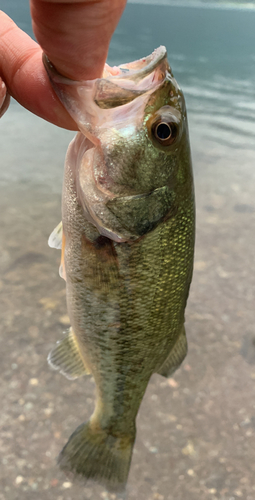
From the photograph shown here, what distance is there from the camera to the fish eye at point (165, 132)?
1.38 m

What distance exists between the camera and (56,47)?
3.06 ft

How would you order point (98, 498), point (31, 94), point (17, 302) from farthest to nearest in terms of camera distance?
point (17, 302) → point (98, 498) → point (31, 94)

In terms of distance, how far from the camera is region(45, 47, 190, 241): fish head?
4.17 ft

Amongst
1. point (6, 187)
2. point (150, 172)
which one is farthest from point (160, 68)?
point (6, 187)

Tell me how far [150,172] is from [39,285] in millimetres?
3783

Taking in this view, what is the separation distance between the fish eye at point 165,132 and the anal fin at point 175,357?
3.30 feet

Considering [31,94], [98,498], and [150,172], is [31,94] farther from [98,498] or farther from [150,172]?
[98,498]

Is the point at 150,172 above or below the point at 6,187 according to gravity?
above

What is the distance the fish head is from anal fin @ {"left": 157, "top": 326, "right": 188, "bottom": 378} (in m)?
0.75

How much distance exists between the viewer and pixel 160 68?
131 centimetres

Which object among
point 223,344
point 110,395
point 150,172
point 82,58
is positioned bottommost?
point 223,344

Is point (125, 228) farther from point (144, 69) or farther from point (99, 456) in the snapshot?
point (99, 456)

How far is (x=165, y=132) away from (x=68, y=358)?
1.26 meters

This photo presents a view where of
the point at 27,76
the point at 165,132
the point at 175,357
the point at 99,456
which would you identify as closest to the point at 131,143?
the point at 165,132
